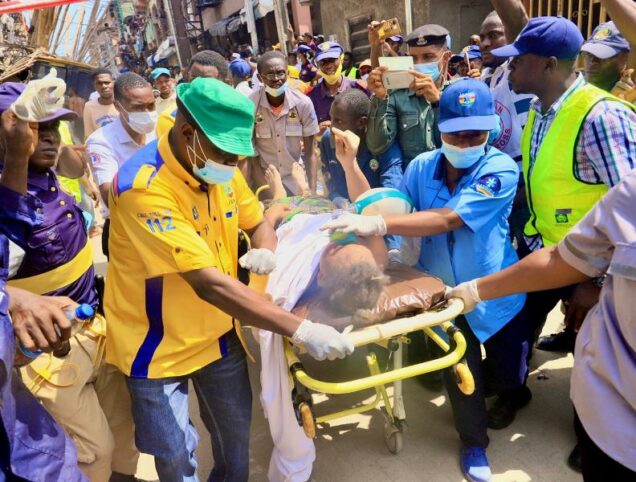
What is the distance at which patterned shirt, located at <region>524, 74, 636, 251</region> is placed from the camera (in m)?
1.82

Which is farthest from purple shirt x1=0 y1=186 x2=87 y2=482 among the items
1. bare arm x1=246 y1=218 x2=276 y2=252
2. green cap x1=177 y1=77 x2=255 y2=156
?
bare arm x1=246 y1=218 x2=276 y2=252

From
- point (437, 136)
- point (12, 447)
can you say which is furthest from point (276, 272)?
point (437, 136)

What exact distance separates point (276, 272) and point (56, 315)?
2.83 ft

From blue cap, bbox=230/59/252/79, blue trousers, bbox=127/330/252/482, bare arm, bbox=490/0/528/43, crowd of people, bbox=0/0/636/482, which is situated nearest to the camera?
crowd of people, bbox=0/0/636/482

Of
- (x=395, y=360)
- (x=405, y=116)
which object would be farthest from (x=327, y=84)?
(x=395, y=360)

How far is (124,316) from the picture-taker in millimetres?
1780

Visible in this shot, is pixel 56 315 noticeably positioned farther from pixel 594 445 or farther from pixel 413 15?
pixel 413 15

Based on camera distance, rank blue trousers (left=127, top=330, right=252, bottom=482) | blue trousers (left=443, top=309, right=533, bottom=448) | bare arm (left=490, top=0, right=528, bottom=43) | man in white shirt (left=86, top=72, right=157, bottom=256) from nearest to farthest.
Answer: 1. blue trousers (left=127, top=330, right=252, bottom=482)
2. blue trousers (left=443, top=309, right=533, bottom=448)
3. bare arm (left=490, top=0, right=528, bottom=43)
4. man in white shirt (left=86, top=72, right=157, bottom=256)

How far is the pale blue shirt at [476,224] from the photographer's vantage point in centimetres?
212

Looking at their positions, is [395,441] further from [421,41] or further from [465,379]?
[421,41]

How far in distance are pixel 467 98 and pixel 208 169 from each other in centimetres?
117

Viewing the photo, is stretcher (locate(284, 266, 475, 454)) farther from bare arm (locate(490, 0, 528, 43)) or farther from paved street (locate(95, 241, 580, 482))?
bare arm (locate(490, 0, 528, 43))

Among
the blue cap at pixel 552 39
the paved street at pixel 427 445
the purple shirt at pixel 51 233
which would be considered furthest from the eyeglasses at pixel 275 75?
the paved street at pixel 427 445

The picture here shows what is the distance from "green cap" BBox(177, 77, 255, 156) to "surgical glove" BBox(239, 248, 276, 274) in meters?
→ 0.45
